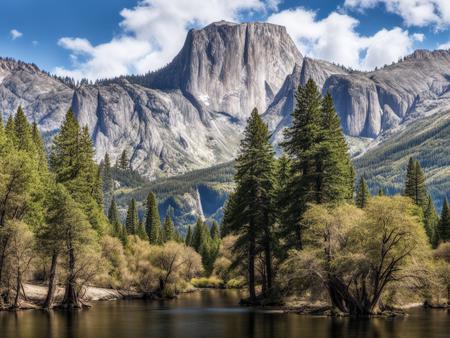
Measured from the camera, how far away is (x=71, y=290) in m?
70.9

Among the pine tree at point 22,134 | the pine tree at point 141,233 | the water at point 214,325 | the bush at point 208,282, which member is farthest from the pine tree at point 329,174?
the bush at point 208,282

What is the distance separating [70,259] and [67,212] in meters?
6.79

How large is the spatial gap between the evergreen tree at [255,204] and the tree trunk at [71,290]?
1920 centimetres

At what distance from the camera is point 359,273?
168 feet

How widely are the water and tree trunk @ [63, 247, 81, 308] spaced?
270 inches

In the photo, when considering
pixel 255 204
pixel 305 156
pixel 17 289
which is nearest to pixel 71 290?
pixel 17 289

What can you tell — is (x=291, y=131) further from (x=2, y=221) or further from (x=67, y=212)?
(x=2, y=221)

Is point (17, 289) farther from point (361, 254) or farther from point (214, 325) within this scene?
point (361, 254)

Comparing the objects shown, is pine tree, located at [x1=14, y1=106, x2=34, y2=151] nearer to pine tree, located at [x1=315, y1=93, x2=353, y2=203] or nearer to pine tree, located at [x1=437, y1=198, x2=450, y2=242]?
pine tree, located at [x1=315, y1=93, x2=353, y2=203]

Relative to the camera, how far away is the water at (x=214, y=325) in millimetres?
42812

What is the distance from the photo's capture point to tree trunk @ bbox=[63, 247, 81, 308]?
68.9 metres

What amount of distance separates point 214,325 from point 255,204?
22740mm

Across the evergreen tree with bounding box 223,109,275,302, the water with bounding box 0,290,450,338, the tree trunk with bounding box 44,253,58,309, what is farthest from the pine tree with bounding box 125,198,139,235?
the water with bounding box 0,290,450,338

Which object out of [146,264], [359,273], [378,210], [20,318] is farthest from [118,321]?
[146,264]
